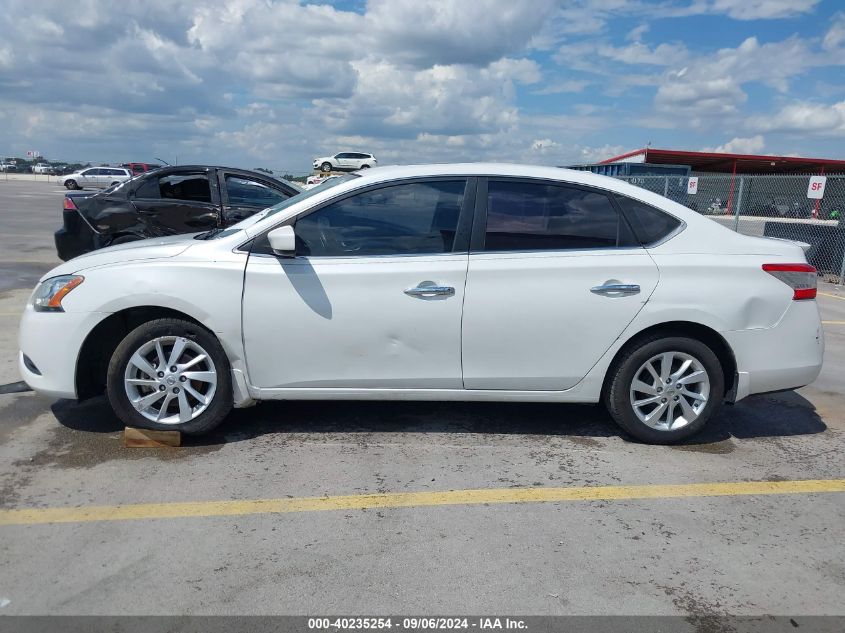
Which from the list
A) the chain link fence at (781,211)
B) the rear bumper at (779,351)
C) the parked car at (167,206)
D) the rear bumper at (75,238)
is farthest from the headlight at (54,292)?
the chain link fence at (781,211)

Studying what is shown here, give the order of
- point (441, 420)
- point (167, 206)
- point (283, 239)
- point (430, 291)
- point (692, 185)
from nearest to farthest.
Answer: point (283, 239) < point (430, 291) < point (441, 420) < point (167, 206) < point (692, 185)

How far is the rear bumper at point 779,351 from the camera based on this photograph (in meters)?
4.22

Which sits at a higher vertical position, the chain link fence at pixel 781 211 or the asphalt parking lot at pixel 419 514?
the chain link fence at pixel 781 211

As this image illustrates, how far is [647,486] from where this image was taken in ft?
12.5

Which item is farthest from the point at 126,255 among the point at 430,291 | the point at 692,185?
the point at 692,185

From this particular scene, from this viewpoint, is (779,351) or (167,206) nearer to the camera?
(779,351)

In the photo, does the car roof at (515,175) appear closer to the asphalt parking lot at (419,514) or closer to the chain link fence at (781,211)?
the asphalt parking lot at (419,514)

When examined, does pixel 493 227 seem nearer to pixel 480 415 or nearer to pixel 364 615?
pixel 480 415

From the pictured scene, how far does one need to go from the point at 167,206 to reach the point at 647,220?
6.33 meters

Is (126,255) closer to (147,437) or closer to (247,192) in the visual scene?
(147,437)

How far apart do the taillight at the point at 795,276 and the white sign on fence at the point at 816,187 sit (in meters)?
10.2

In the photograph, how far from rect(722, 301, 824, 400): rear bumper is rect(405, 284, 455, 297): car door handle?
1738 millimetres

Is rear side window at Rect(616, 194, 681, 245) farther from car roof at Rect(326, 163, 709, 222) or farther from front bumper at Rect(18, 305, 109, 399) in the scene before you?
front bumper at Rect(18, 305, 109, 399)

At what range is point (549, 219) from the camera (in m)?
4.27
